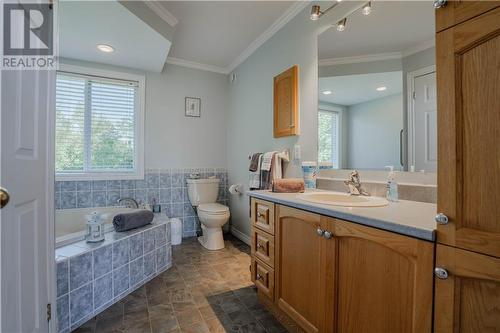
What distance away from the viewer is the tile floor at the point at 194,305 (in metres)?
1.51

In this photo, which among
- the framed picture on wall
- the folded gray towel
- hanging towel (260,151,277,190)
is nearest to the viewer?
the folded gray towel

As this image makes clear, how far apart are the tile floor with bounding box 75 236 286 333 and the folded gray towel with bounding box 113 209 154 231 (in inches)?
20.2

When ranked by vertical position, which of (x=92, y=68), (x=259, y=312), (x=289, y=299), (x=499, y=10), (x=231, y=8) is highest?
(x=231, y=8)

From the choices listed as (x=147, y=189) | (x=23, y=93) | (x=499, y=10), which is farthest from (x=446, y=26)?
(x=147, y=189)

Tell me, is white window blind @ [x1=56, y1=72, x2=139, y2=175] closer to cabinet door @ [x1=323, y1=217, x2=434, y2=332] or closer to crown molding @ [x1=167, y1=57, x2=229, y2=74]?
crown molding @ [x1=167, y1=57, x2=229, y2=74]

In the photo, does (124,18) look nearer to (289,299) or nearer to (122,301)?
(122,301)

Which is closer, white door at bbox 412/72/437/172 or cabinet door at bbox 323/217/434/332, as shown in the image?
cabinet door at bbox 323/217/434/332

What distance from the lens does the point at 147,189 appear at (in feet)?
10.2

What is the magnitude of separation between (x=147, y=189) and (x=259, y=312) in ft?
6.97

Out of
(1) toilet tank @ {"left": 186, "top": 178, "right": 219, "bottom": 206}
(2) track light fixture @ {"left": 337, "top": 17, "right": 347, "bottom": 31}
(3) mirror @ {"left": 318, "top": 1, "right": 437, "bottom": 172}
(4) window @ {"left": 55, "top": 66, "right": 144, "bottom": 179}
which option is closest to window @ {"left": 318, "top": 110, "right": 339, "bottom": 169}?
(3) mirror @ {"left": 318, "top": 1, "right": 437, "bottom": 172}

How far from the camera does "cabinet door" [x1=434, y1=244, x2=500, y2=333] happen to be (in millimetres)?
650

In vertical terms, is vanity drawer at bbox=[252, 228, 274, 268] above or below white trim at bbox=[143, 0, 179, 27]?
below

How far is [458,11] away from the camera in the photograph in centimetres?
71

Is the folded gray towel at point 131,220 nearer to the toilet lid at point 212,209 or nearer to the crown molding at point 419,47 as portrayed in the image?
the toilet lid at point 212,209
